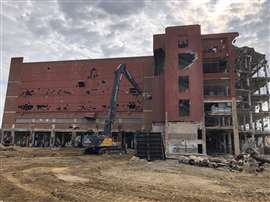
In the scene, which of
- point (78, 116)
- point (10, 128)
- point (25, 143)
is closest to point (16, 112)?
point (10, 128)

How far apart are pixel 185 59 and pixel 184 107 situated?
284 inches

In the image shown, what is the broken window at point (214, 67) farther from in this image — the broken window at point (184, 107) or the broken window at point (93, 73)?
the broken window at point (93, 73)

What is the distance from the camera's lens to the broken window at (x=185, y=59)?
37713mm

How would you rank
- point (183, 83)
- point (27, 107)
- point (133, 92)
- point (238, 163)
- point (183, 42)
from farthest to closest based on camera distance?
point (27, 107) < point (133, 92) < point (183, 42) < point (183, 83) < point (238, 163)

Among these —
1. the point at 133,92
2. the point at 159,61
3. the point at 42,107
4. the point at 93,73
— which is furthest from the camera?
the point at 42,107

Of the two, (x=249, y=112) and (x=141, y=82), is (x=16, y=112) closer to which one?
(x=141, y=82)

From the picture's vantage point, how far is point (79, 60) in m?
50.8

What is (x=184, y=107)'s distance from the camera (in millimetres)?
37031

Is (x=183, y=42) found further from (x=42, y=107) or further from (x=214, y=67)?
(x=42, y=107)

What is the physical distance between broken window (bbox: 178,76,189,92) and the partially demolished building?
0.14 meters

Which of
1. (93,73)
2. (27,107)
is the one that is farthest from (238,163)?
(27,107)

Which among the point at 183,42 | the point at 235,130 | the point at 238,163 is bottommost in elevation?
the point at 238,163

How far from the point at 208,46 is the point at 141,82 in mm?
13552

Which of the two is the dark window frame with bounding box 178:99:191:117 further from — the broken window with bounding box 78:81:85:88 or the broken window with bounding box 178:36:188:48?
the broken window with bounding box 78:81:85:88
